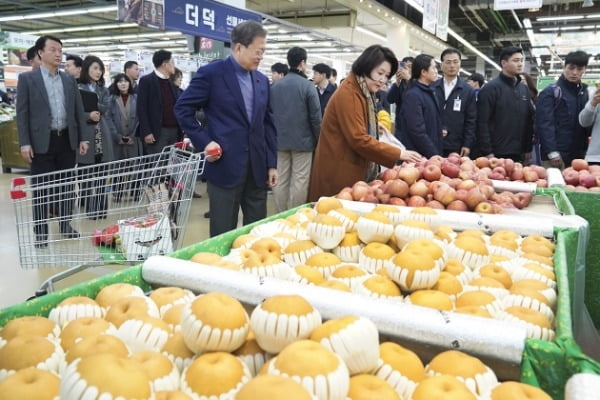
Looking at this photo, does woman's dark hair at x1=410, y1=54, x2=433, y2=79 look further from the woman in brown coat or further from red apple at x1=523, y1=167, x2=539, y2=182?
red apple at x1=523, y1=167, x2=539, y2=182

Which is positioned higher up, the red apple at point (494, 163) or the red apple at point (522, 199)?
the red apple at point (494, 163)

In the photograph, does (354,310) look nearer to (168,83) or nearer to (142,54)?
(168,83)

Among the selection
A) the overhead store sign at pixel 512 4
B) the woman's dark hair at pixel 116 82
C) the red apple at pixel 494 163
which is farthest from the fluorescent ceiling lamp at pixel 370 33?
the red apple at pixel 494 163

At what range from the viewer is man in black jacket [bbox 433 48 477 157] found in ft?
16.3

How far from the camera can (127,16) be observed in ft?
16.9

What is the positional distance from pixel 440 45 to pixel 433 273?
24.5 meters

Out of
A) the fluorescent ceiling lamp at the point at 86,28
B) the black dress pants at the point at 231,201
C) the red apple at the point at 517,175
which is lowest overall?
the black dress pants at the point at 231,201

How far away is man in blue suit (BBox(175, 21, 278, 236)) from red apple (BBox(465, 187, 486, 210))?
1.35 m

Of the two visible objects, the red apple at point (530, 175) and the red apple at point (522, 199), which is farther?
the red apple at point (530, 175)

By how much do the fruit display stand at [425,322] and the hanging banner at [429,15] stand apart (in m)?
8.61

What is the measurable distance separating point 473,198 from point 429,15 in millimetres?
7909

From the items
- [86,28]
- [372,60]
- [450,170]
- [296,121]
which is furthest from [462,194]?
[86,28]

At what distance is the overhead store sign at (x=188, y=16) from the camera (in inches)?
207

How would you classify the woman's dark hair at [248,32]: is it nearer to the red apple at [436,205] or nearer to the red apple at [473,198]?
the red apple at [436,205]
